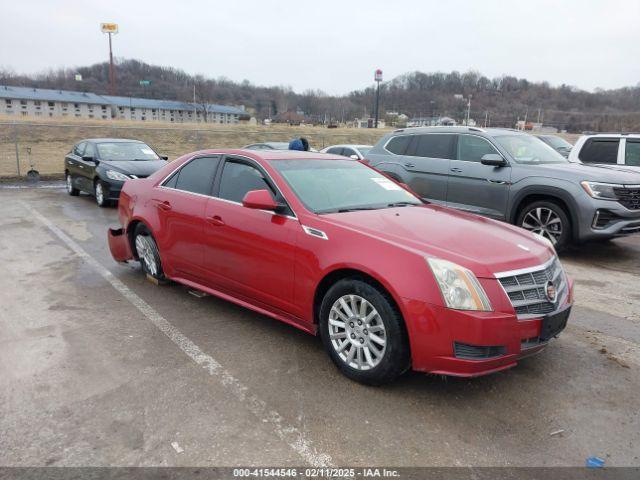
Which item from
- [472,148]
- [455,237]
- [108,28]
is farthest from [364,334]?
[108,28]

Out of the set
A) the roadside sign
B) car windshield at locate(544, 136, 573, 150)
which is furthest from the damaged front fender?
the roadside sign

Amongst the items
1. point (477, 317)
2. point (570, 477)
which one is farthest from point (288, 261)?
point (570, 477)

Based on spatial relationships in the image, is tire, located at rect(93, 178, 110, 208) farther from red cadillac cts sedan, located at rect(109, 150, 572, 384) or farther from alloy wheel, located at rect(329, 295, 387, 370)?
alloy wheel, located at rect(329, 295, 387, 370)

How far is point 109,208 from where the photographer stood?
37.1 ft

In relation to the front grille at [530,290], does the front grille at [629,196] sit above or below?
above

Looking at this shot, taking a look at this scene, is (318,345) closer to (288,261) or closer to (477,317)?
(288,261)

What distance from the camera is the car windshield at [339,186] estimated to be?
4098 mm

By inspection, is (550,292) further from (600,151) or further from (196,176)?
(600,151)

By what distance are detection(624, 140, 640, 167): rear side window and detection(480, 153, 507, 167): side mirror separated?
3476mm

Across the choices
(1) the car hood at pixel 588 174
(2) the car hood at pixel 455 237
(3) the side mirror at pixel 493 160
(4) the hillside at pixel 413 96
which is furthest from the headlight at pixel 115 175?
(4) the hillside at pixel 413 96

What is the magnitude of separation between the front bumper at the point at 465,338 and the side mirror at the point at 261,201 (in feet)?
4.50

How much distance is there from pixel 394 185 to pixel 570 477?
293 centimetres

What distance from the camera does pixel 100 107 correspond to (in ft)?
371

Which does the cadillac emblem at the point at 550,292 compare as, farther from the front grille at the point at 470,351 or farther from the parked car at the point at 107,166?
the parked car at the point at 107,166
